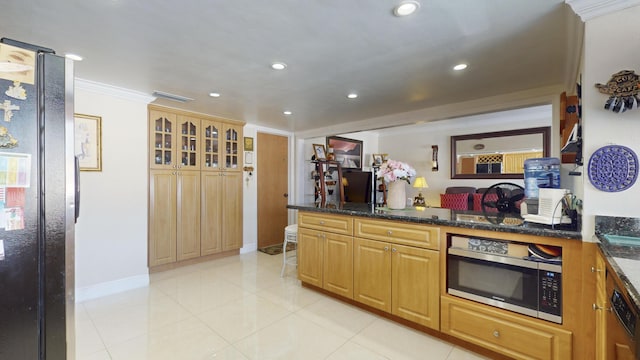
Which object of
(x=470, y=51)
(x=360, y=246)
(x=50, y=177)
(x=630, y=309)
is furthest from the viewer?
(x=360, y=246)

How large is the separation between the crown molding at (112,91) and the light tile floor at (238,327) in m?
2.20

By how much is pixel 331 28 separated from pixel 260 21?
453mm

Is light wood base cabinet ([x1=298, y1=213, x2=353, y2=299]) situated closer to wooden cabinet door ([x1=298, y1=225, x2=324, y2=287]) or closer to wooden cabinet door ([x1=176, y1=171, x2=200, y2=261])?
wooden cabinet door ([x1=298, y1=225, x2=324, y2=287])

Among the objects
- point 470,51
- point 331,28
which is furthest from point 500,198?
point 331,28

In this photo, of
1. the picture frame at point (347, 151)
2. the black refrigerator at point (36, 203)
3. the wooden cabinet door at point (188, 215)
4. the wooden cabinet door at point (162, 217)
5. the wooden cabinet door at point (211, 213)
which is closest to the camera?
the black refrigerator at point (36, 203)

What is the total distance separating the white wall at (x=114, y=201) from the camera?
288 centimetres

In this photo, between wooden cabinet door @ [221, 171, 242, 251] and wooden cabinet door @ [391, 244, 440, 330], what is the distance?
2935 mm

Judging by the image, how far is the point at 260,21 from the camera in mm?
1695

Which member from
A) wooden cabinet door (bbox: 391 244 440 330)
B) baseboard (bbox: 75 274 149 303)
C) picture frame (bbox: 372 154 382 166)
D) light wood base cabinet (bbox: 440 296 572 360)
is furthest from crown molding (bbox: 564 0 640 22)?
picture frame (bbox: 372 154 382 166)

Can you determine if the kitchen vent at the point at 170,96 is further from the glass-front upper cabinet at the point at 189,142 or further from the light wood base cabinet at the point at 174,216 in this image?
the light wood base cabinet at the point at 174,216

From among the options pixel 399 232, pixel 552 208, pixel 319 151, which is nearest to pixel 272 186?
pixel 319 151

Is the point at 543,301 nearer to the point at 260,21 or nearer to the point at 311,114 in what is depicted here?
the point at 260,21

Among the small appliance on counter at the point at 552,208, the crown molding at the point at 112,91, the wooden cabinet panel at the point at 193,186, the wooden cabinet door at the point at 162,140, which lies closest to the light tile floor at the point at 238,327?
the wooden cabinet panel at the point at 193,186

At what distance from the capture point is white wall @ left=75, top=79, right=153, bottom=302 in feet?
9.43
